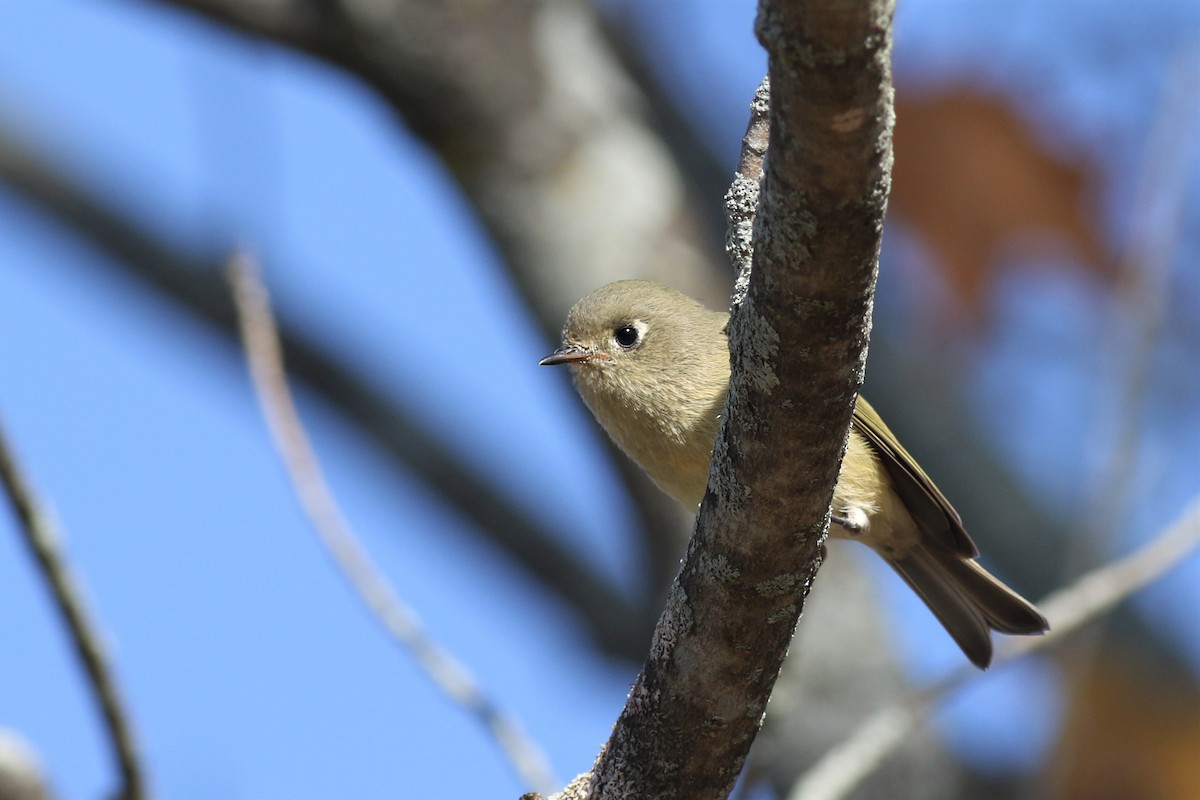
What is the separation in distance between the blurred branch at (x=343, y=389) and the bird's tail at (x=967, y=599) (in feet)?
7.22

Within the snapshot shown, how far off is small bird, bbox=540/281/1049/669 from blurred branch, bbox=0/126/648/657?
2305mm

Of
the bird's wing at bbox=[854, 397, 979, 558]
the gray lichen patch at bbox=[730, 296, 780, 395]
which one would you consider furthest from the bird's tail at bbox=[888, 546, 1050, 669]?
the gray lichen patch at bbox=[730, 296, 780, 395]

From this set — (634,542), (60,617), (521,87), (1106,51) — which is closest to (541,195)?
(521,87)

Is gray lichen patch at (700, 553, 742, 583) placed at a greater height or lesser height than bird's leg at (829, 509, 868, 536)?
lesser

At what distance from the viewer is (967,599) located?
3568 mm

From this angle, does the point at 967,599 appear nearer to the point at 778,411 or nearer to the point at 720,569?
the point at 720,569

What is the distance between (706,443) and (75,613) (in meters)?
1.47

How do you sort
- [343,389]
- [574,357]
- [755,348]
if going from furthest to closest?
[343,389] → [574,357] → [755,348]

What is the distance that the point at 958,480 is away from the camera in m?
5.91

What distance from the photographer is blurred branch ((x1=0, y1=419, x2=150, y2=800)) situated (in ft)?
6.21

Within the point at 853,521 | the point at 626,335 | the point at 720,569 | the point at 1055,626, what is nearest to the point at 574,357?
the point at 626,335

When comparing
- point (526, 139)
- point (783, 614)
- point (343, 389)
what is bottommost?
point (783, 614)

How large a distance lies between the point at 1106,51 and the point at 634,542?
9.40 ft

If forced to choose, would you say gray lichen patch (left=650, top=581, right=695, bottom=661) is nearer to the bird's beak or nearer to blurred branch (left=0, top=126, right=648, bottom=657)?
the bird's beak
